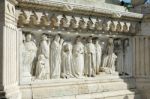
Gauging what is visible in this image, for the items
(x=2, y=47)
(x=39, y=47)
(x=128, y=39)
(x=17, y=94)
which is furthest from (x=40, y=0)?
(x=128, y=39)

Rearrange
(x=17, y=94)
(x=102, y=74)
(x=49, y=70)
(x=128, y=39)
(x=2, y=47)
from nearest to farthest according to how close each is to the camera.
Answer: (x=2, y=47), (x=17, y=94), (x=49, y=70), (x=102, y=74), (x=128, y=39)

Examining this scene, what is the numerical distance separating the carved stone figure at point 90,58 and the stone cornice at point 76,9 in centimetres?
68

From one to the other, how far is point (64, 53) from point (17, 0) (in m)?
1.62

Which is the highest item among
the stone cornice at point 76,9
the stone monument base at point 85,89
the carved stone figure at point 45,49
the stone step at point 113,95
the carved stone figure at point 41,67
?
the stone cornice at point 76,9

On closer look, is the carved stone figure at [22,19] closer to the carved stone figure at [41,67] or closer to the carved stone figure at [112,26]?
the carved stone figure at [41,67]

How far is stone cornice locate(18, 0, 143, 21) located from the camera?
6.35 metres

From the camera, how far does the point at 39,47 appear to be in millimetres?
6738

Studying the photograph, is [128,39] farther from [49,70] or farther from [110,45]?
[49,70]

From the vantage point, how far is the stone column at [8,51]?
5453 mm

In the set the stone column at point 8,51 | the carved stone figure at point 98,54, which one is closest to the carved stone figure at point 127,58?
the carved stone figure at point 98,54

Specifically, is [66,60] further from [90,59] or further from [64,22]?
[64,22]

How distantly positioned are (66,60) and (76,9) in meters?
1.12

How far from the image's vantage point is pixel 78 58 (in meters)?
7.25

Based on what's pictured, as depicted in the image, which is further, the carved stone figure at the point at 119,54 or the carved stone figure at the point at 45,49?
the carved stone figure at the point at 119,54
